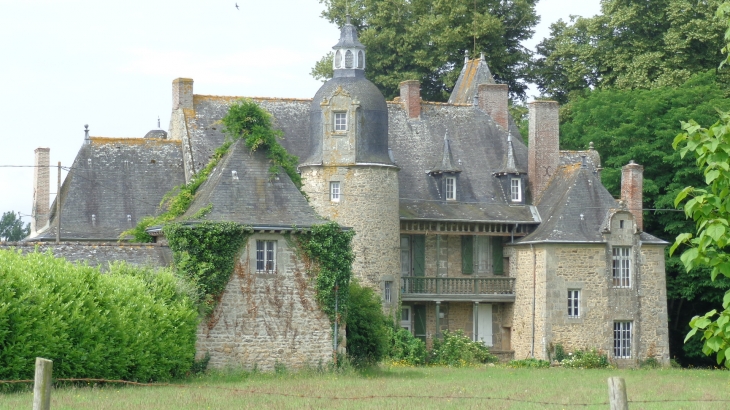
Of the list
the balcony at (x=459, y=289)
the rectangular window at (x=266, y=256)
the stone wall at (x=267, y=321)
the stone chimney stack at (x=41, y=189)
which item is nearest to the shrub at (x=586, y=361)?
the balcony at (x=459, y=289)

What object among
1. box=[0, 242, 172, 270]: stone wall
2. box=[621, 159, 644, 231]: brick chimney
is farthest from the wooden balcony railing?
box=[0, 242, 172, 270]: stone wall

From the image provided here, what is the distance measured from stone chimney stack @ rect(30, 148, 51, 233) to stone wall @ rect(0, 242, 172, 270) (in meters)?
14.5

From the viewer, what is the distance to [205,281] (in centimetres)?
2995

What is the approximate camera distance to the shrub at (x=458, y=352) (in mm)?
40469

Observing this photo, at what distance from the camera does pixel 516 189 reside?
145 ft

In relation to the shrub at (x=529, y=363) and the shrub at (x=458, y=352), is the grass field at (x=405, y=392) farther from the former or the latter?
the shrub at (x=458, y=352)

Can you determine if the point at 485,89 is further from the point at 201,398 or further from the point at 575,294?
the point at 201,398

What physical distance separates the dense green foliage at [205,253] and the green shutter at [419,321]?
13.5 metres

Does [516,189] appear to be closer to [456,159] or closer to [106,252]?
[456,159]

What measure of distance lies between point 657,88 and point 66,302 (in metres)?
28.6

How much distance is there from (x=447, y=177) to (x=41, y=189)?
1471 centimetres

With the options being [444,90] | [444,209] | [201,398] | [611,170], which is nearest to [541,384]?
[201,398]

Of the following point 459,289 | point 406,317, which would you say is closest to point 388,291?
point 406,317

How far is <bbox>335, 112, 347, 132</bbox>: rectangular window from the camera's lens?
130 ft
